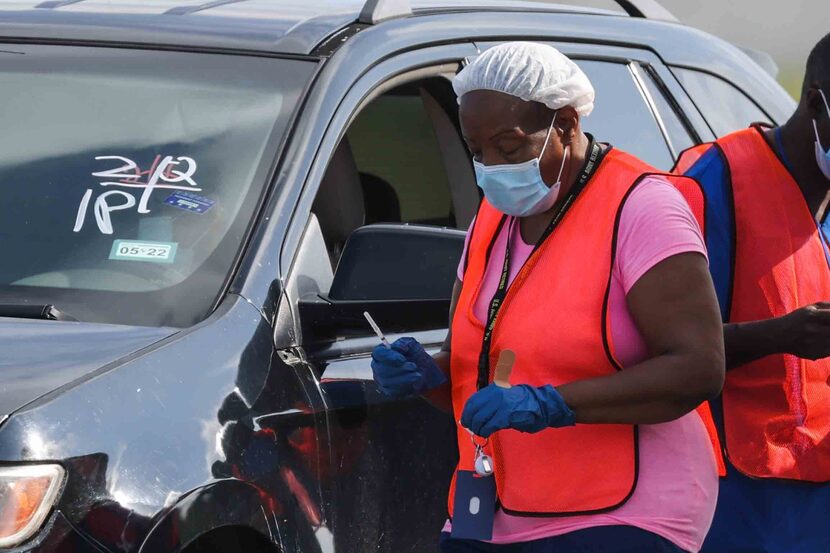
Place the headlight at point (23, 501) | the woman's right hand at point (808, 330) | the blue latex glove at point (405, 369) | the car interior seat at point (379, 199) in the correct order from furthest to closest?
the car interior seat at point (379, 199) < the woman's right hand at point (808, 330) < the blue latex glove at point (405, 369) < the headlight at point (23, 501)

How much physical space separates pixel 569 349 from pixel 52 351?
2.80 ft

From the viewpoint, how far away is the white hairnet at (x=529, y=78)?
2.81 m

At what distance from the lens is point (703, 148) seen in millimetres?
3352

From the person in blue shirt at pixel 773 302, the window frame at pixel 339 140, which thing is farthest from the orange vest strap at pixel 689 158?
the window frame at pixel 339 140

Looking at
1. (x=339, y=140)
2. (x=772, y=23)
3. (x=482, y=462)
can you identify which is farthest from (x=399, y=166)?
(x=772, y=23)

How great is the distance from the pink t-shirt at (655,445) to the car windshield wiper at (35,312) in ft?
2.92

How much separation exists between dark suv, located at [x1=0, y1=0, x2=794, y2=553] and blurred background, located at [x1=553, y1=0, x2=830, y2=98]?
18.7 m

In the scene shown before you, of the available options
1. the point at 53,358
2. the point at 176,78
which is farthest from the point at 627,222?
the point at 176,78

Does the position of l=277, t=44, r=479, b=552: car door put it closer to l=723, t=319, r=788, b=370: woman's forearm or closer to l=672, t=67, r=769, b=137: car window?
l=723, t=319, r=788, b=370: woman's forearm

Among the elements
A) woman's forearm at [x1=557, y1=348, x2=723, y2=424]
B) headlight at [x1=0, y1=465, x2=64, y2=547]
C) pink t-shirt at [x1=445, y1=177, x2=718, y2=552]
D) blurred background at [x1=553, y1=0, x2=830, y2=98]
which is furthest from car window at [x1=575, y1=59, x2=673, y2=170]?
blurred background at [x1=553, y1=0, x2=830, y2=98]

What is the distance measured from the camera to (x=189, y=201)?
3266 millimetres

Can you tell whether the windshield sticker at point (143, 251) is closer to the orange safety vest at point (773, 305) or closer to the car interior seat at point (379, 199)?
the orange safety vest at point (773, 305)

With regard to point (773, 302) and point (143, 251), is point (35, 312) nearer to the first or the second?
point (143, 251)

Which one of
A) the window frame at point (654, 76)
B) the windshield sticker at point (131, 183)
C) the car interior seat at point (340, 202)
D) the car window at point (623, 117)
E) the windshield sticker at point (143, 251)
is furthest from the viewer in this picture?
the window frame at point (654, 76)
